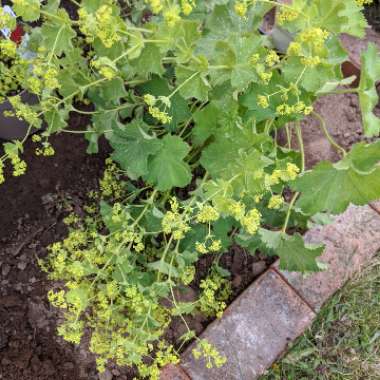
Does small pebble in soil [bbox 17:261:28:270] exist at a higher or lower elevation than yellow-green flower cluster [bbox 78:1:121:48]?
lower

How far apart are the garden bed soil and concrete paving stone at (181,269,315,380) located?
3.7 inches

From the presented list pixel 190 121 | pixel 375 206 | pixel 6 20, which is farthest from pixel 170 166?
pixel 375 206

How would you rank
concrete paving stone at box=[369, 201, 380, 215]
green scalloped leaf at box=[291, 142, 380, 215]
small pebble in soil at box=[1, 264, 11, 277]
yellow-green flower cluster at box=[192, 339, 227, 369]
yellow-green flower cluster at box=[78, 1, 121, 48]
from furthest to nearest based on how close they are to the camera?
concrete paving stone at box=[369, 201, 380, 215]
small pebble in soil at box=[1, 264, 11, 277]
yellow-green flower cluster at box=[192, 339, 227, 369]
green scalloped leaf at box=[291, 142, 380, 215]
yellow-green flower cluster at box=[78, 1, 121, 48]

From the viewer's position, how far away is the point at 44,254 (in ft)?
7.48

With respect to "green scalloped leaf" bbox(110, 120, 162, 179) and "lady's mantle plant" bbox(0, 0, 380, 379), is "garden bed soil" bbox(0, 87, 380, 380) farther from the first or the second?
"green scalloped leaf" bbox(110, 120, 162, 179)

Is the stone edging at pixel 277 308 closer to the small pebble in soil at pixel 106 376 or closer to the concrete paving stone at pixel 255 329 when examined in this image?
the concrete paving stone at pixel 255 329

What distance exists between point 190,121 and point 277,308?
943mm

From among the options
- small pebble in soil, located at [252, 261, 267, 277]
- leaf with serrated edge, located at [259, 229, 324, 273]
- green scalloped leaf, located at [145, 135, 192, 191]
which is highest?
green scalloped leaf, located at [145, 135, 192, 191]

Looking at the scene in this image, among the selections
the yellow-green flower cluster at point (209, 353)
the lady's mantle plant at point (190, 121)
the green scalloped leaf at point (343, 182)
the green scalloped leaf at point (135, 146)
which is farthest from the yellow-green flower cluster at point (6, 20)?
the yellow-green flower cluster at point (209, 353)

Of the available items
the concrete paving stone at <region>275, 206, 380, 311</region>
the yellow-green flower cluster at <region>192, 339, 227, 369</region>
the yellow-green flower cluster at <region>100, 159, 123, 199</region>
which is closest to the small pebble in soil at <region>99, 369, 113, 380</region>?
the yellow-green flower cluster at <region>192, 339, 227, 369</region>

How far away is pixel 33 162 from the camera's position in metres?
2.35

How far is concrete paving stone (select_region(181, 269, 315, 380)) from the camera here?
2176 mm

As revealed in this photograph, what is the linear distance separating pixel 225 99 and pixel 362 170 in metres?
0.51

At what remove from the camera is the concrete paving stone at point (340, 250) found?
2270 millimetres
